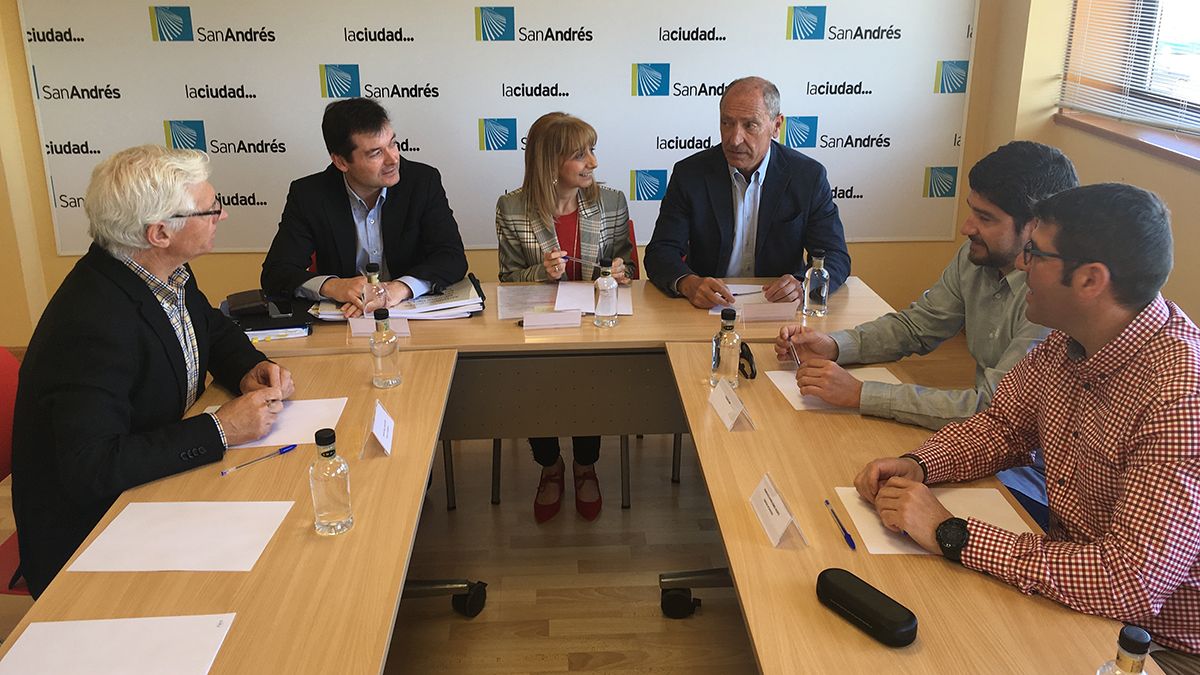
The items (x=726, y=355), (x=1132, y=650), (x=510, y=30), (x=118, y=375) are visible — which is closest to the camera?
(x=1132, y=650)

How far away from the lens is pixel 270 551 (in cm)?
152

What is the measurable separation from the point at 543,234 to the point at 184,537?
1.91 m

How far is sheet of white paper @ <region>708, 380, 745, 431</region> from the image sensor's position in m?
1.98

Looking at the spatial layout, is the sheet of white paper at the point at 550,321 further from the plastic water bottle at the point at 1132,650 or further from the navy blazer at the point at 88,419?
the plastic water bottle at the point at 1132,650

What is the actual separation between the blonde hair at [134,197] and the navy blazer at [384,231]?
1.02m

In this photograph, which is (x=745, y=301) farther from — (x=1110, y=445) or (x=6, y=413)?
(x=6, y=413)

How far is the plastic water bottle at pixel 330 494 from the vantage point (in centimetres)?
158

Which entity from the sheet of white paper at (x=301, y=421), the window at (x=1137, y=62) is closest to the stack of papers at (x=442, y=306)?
the sheet of white paper at (x=301, y=421)

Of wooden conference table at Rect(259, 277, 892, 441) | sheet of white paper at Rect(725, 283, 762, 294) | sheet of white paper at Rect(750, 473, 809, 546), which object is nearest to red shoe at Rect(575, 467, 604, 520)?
wooden conference table at Rect(259, 277, 892, 441)

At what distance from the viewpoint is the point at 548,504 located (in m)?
3.12

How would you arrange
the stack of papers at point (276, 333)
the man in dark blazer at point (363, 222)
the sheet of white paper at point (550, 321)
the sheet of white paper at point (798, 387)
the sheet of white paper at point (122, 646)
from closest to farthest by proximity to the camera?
the sheet of white paper at point (122, 646) < the sheet of white paper at point (798, 387) < the stack of papers at point (276, 333) < the sheet of white paper at point (550, 321) < the man in dark blazer at point (363, 222)

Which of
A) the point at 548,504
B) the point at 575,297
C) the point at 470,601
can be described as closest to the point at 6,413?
the point at 470,601

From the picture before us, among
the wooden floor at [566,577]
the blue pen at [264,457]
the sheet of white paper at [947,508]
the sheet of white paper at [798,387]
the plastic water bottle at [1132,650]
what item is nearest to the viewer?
the plastic water bottle at [1132,650]

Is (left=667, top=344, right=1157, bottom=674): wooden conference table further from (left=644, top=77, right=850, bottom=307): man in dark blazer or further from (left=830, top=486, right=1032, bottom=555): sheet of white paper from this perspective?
(left=644, top=77, right=850, bottom=307): man in dark blazer
